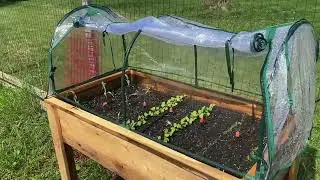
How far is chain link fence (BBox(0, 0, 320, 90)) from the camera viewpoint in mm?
5262

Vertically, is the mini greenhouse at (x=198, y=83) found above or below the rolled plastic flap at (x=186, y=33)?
below

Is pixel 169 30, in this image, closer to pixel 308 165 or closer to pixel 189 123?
pixel 189 123

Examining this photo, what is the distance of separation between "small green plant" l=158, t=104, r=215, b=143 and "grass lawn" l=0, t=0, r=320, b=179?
0.90m

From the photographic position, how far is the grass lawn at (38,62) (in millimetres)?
3152

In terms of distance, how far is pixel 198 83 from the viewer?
2.83 meters

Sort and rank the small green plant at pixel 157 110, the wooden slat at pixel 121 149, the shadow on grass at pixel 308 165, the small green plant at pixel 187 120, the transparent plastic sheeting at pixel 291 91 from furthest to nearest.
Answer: the shadow on grass at pixel 308 165, the small green plant at pixel 157 110, the small green plant at pixel 187 120, the wooden slat at pixel 121 149, the transparent plastic sheeting at pixel 291 91

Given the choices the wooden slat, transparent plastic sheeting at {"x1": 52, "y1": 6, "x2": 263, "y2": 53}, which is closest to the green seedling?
the wooden slat

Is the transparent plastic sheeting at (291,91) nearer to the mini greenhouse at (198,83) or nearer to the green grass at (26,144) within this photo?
the mini greenhouse at (198,83)

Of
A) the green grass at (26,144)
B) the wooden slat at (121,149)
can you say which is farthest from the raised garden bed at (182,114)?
the green grass at (26,144)

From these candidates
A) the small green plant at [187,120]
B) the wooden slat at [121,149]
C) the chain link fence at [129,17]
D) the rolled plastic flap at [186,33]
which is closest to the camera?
the rolled plastic flap at [186,33]

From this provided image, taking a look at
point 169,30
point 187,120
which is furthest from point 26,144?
point 169,30

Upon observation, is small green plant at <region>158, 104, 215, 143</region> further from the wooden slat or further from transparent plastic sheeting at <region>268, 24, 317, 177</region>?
transparent plastic sheeting at <region>268, 24, 317, 177</region>

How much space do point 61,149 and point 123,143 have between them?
0.70m

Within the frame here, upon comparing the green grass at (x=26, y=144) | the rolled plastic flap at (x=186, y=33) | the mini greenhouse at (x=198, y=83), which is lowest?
the green grass at (x=26, y=144)
